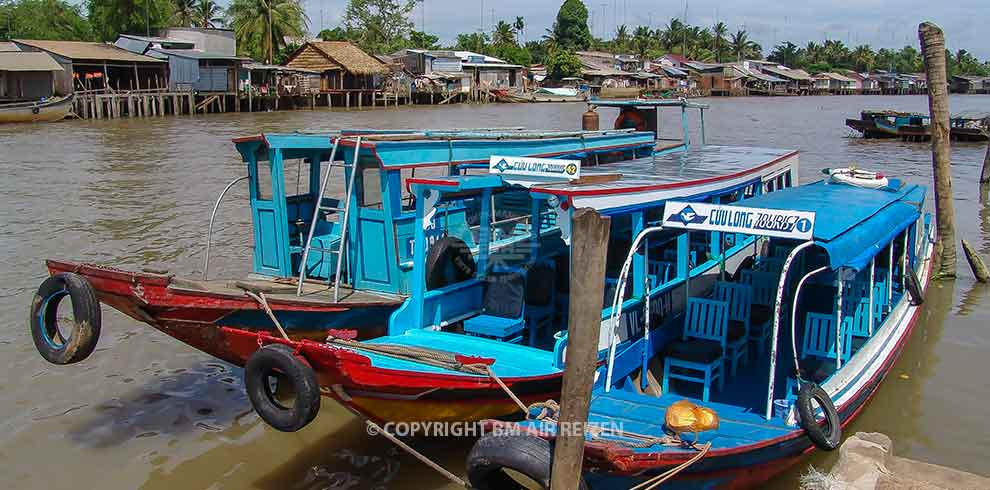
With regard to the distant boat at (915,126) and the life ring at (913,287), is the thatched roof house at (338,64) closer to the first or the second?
the distant boat at (915,126)

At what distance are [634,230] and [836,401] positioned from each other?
2045 millimetres

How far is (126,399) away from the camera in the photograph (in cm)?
791

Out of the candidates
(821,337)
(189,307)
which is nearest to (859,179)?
(821,337)

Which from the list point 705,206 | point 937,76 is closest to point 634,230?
point 705,206

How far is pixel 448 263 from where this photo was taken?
24.2 ft

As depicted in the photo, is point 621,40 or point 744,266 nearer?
point 744,266

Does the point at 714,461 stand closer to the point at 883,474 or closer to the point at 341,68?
the point at 883,474

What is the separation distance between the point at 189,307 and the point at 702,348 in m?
4.17

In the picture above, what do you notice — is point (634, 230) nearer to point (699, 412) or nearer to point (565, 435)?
point (699, 412)

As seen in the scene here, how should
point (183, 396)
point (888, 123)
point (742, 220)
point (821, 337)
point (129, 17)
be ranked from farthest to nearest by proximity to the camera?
point (129, 17) → point (888, 123) → point (183, 396) → point (821, 337) → point (742, 220)

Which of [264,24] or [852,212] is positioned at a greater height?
[264,24]

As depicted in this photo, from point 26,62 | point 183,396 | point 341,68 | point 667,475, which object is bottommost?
point 183,396

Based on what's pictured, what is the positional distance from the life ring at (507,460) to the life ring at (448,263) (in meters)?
2.74

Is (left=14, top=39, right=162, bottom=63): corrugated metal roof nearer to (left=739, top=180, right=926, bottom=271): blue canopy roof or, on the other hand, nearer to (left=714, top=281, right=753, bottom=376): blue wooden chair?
(left=739, top=180, right=926, bottom=271): blue canopy roof
